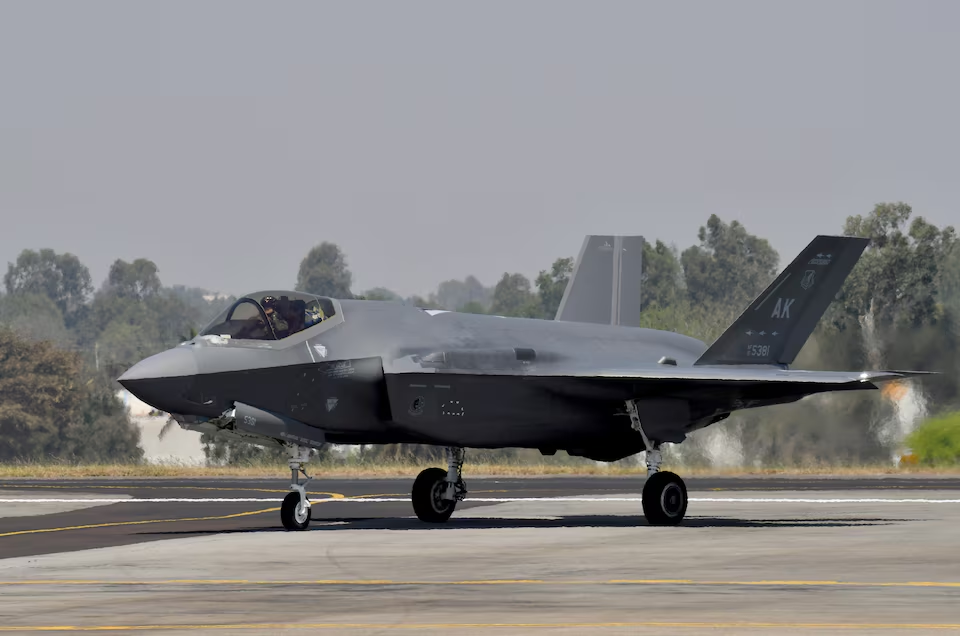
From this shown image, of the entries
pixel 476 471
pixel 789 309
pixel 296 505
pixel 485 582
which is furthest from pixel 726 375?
pixel 476 471

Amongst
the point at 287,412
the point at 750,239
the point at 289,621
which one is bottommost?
the point at 289,621

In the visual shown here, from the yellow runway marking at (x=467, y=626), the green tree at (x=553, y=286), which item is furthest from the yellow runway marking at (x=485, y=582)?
the green tree at (x=553, y=286)

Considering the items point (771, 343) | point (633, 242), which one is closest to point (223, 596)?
point (771, 343)

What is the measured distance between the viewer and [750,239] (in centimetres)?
16050

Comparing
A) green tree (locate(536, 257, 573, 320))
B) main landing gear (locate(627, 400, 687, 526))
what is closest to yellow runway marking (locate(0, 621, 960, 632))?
main landing gear (locate(627, 400, 687, 526))

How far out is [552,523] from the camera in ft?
80.9

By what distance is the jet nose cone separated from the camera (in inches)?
838

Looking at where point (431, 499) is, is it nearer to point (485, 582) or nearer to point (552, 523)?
point (552, 523)

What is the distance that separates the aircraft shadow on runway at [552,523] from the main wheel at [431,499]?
0.18 meters

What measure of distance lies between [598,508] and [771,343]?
4.70 metres

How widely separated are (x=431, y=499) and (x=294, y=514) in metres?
3.30

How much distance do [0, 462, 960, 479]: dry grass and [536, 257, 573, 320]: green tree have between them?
64288 mm

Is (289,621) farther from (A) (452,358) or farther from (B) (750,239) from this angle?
(B) (750,239)

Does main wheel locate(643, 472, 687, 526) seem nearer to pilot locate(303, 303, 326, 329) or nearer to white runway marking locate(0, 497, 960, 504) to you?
pilot locate(303, 303, 326, 329)
